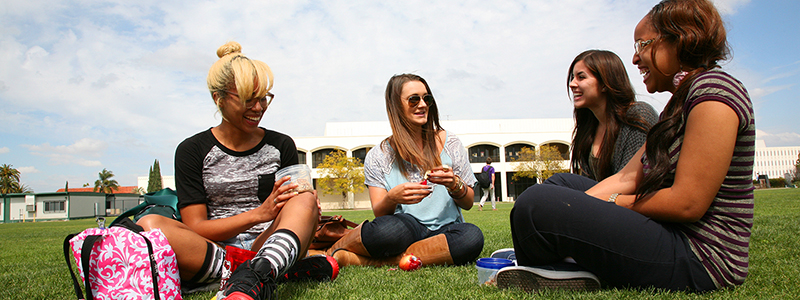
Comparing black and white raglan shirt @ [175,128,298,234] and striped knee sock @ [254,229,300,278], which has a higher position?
black and white raglan shirt @ [175,128,298,234]

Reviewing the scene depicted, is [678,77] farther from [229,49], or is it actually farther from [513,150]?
[513,150]

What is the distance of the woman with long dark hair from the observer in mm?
2879

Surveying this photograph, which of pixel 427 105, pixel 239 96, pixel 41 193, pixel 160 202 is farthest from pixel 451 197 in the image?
pixel 41 193

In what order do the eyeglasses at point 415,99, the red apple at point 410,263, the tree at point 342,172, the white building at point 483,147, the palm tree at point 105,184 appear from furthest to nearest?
the palm tree at point 105,184, the white building at point 483,147, the tree at point 342,172, the eyeglasses at point 415,99, the red apple at point 410,263

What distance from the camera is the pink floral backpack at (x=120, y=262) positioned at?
179cm

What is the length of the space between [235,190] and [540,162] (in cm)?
4044

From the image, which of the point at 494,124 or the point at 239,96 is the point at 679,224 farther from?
the point at 494,124

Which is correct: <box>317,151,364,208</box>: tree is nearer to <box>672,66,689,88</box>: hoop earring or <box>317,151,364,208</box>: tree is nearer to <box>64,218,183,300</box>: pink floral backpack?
<box>64,218,183,300</box>: pink floral backpack

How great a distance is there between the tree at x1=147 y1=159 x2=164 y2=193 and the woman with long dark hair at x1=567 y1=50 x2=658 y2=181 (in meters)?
80.3

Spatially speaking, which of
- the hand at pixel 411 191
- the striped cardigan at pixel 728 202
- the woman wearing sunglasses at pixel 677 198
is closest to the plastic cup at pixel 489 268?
the woman wearing sunglasses at pixel 677 198

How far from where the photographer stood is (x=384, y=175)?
354cm

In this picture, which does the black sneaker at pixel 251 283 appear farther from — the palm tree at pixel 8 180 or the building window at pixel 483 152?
the palm tree at pixel 8 180

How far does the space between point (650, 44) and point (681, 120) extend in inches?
15.6

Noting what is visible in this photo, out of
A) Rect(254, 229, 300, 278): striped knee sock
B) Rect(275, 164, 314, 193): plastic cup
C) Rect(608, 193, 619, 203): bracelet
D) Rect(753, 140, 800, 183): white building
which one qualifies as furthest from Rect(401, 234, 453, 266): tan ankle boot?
Rect(753, 140, 800, 183): white building
